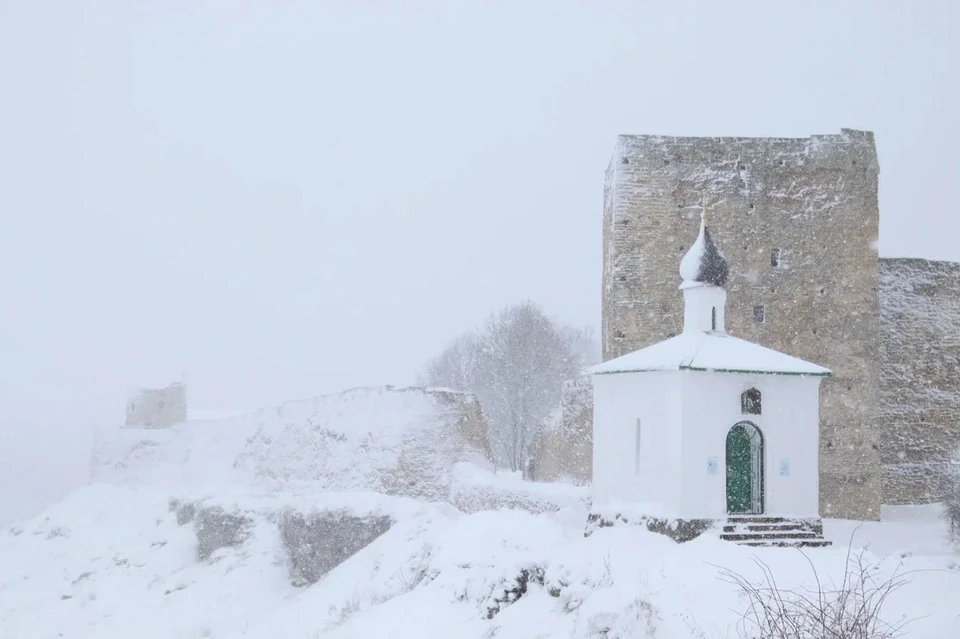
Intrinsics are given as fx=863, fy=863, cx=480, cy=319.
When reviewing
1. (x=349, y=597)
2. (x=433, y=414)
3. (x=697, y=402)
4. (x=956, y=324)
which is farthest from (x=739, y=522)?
(x=956, y=324)

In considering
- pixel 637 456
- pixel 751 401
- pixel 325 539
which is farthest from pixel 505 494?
pixel 751 401

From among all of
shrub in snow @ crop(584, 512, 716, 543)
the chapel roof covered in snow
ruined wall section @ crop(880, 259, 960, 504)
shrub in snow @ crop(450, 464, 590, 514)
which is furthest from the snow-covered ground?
the chapel roof covered in snow

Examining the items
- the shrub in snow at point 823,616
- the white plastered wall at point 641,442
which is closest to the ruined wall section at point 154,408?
the white plastered wall at point 641,442

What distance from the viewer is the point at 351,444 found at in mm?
20625

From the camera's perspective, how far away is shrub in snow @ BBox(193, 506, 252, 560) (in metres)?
18.9

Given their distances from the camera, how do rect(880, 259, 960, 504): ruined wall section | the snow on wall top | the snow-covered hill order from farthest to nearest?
rect(880, 259, 960, 504): ruined wall section < the snow on wall top < the snow-covered hill

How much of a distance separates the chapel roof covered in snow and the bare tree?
51.9 feet

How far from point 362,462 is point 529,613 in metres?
11.3

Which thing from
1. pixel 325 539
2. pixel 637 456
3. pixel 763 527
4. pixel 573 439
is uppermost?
pixel 637 456

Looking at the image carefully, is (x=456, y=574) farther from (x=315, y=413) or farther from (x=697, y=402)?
(x=315, y=413)

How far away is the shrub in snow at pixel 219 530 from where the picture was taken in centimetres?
1891

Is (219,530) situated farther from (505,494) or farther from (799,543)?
(799,543)

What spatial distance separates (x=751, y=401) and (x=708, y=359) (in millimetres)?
977

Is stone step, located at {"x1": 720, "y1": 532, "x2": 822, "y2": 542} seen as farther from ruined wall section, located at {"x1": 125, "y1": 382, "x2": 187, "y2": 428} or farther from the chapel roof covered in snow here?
ruined wall section, located at {"x1": 125, "y1": 382, "x2": 187, "y2": 428}
